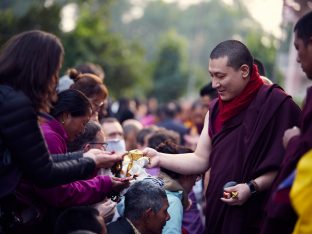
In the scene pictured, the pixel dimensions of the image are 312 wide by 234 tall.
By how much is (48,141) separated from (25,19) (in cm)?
1535

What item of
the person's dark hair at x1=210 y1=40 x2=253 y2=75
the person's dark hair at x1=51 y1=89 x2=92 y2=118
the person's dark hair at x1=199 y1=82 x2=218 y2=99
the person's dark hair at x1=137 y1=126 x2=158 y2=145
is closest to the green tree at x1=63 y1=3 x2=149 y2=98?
the person's dark hair at x1=137 y1=126 x2=158 y2=145

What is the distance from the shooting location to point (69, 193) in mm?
3918

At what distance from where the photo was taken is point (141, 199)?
4516 mm

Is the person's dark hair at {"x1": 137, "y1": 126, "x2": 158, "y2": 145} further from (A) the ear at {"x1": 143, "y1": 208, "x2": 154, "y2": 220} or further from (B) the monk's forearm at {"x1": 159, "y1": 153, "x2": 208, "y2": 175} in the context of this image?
(A) the ear at {"x1": 143, "y1": 208, "x2": 154, "y2": 220}

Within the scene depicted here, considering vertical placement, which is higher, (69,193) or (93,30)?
(69,193)

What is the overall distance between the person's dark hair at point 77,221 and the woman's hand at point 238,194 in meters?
0.86

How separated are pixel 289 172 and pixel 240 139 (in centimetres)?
80

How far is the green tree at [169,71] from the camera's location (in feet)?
120

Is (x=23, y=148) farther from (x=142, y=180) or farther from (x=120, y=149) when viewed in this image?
(x=120, y=149)

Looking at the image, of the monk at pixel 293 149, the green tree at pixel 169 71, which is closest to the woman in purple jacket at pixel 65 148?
the monk at pixel 293 149

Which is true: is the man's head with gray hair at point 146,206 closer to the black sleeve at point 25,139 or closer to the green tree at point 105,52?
the black sleeve at point 25,139

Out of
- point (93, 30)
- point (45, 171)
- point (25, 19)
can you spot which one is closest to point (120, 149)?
point (45, 171)

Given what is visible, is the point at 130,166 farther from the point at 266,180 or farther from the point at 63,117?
the point at 266,180

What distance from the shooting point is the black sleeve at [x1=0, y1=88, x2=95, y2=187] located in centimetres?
337
